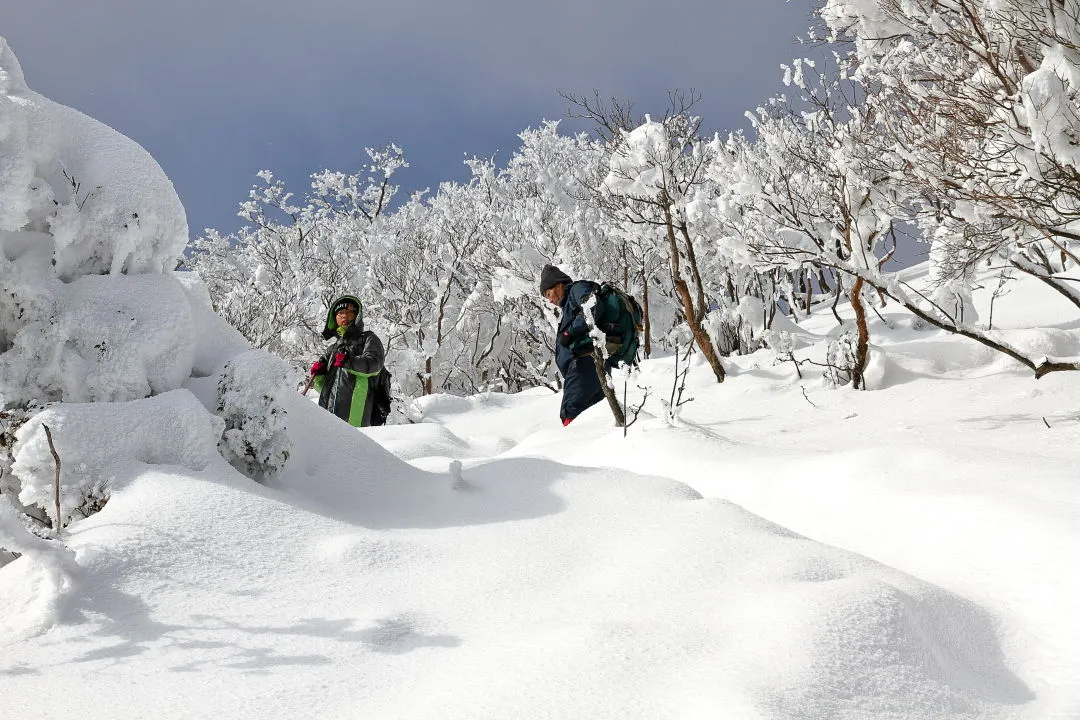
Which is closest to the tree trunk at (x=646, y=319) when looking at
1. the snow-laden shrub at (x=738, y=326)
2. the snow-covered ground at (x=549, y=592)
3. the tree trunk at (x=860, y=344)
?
the snow-laden shrub at (x=738, y=326)

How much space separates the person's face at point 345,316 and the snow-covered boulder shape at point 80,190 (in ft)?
12.0

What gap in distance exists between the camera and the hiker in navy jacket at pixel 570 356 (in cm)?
618

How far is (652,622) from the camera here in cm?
176

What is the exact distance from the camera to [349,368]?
661 centimetres

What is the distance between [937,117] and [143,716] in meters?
5.53

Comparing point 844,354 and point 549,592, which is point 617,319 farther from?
point 549,592

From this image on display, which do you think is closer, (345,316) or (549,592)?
(549,592)

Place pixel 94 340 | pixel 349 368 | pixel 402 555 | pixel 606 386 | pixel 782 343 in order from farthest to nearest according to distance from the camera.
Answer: pixel 782 343, pixel 349 368, pixel 606 386, pixel 94 340, pixel 402 555

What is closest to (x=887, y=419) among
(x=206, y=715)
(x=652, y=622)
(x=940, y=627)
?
(x=940, y=627)

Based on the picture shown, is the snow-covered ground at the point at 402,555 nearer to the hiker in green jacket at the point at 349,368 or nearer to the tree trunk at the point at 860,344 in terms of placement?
the tree trunk at the point at 860,344

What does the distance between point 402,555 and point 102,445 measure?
1.21 meters

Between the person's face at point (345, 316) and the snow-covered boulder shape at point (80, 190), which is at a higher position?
the snow-covered boulder shape at point (80, 190)

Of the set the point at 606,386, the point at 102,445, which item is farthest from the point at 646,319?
the point at 102,445

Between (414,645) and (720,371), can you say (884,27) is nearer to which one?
(720,371)
